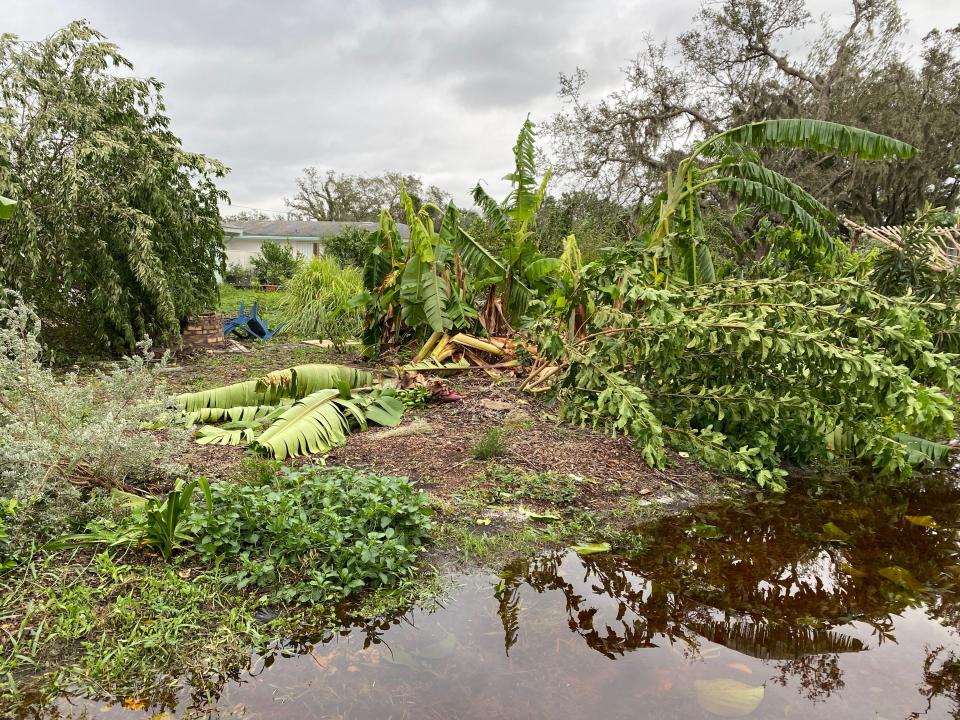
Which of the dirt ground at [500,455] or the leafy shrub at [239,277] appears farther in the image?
the leafy shrub at [239,277]

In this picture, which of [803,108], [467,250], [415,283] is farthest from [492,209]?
[803,108]

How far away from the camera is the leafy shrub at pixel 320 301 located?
11648 millimetres

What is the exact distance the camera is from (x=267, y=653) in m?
2.39

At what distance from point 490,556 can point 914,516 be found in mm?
3077

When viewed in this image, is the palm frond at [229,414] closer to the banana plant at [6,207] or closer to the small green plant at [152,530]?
the small green plant at [152,530]

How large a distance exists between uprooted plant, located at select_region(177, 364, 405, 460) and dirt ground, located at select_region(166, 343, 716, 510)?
0.47ft

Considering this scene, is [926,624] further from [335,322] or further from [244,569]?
[335,322]

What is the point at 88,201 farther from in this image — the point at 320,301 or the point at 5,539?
the point at 5,539

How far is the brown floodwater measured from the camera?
2.21 meters

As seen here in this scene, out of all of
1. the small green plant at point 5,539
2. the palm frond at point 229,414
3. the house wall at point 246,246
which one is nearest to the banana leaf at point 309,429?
the palm frond at point 229,414

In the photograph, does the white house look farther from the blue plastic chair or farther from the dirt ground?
the dirt ground

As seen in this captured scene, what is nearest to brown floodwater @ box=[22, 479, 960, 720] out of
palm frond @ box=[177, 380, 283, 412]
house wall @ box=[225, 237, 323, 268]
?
palm frond @ box=[177, 380, 283, 412]

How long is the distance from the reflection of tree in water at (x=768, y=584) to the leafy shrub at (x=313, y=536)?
63 centimetres

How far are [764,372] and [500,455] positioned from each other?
2.22 metres
